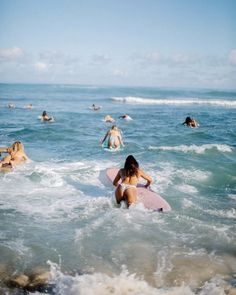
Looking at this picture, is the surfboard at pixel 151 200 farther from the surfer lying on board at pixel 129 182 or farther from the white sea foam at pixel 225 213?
the white sea foam at pixel 225 213

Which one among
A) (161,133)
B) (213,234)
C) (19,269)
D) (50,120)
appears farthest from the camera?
(50,120)

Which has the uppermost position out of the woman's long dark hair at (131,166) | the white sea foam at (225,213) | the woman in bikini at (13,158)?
the woman's long dark hair at (131,166)

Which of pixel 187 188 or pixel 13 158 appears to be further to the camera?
pixel 13 158

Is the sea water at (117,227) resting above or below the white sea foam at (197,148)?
below

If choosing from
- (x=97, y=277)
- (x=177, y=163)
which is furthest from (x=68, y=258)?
(x=177, y=163)

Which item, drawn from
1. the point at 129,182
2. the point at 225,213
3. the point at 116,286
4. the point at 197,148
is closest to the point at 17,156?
the point at 129,182

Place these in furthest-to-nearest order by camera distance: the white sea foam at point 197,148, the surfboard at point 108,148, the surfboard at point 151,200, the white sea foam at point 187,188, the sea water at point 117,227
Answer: the surfboard at point 108,148 → the white sea foam at point 197,148 → the white sea foam at point 187,188 → the surfboard at point 151,200 → the sea water at point 117,227

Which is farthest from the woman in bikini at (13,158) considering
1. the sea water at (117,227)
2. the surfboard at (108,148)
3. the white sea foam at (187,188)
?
the white sea foam at (187,188)

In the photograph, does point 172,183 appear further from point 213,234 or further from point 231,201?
point 213,234

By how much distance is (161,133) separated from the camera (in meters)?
19.6

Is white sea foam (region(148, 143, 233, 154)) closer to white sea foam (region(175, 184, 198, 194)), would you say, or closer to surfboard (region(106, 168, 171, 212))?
white sea foam (region(175, 184, 198, 194))

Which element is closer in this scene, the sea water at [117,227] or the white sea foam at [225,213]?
the sea water at [117,227]

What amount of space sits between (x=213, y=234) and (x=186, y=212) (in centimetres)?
122

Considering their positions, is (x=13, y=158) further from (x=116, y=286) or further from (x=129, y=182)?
(x=116, y=286)
